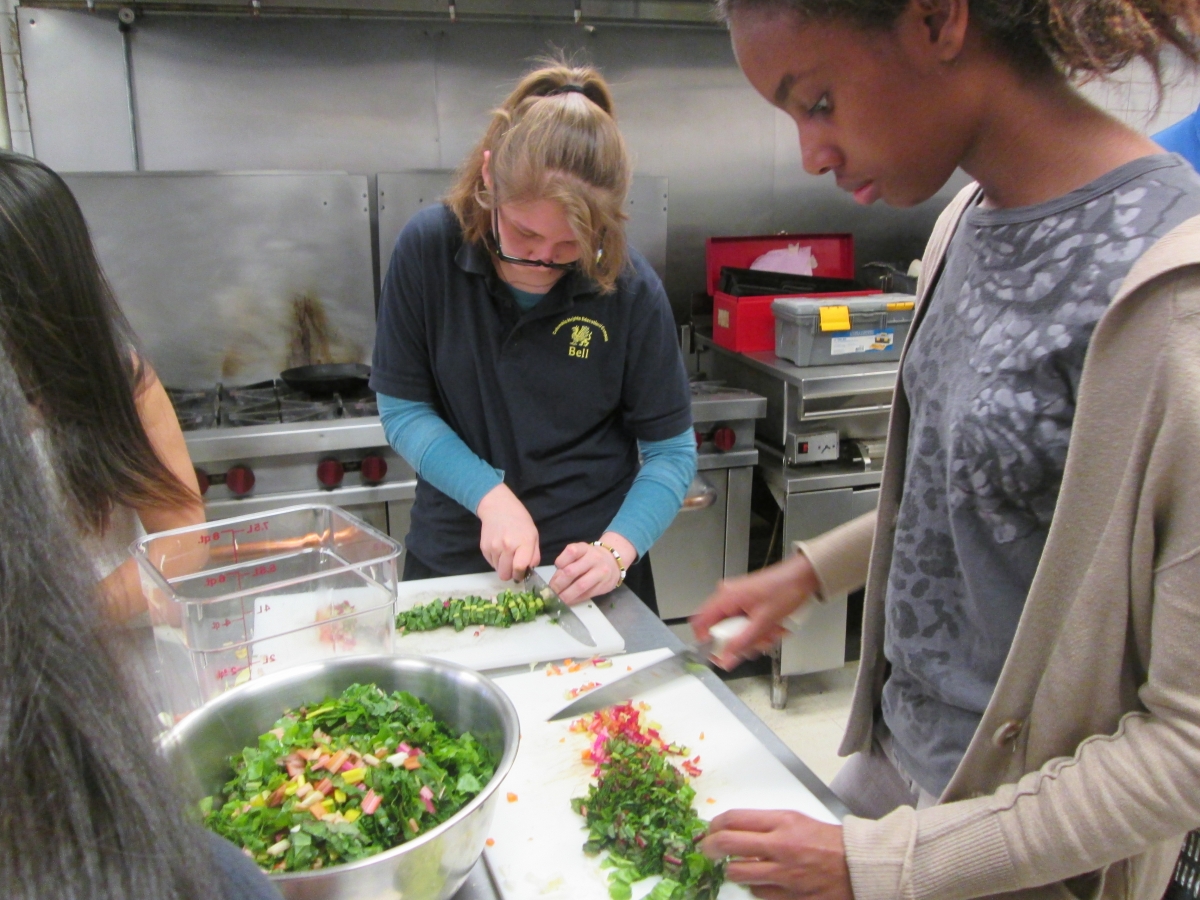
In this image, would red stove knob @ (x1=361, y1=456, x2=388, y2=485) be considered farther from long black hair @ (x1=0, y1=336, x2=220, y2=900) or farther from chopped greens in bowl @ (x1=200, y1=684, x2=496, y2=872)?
long black hair @ (x1=0, y1=336, x2=220, y2=900)

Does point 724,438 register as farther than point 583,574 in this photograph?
Yes

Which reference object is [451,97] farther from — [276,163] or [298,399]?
[298,399]

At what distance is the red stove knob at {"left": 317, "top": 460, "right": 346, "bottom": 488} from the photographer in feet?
7.15

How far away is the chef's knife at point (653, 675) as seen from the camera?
1017 mm

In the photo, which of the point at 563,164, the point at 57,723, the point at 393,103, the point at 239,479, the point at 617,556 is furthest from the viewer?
the point at 393,103

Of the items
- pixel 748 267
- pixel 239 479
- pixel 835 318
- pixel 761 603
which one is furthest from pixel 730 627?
pixel 748 267

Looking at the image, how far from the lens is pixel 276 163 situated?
2639 millimetres

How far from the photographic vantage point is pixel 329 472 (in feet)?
7.15

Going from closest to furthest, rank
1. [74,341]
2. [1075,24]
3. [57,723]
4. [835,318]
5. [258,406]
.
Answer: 1. [57,723]
2. [1075,24]
3. [74,341]
4. [258,406]
5. [835,318]

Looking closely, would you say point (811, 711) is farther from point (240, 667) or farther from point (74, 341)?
point (74, 341)

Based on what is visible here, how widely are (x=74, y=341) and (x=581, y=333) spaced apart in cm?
74

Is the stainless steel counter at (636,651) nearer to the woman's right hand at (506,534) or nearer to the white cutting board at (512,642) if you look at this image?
the white cutting board at (512,642)

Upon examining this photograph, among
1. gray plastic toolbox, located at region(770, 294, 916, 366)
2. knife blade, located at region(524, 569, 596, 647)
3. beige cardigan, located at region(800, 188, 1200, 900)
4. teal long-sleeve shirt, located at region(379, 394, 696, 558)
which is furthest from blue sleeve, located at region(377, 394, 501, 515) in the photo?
gray plastic toolbox, located at region(770, 294, 916, 366)

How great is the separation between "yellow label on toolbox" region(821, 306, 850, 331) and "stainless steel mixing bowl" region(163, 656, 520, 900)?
1840mm
